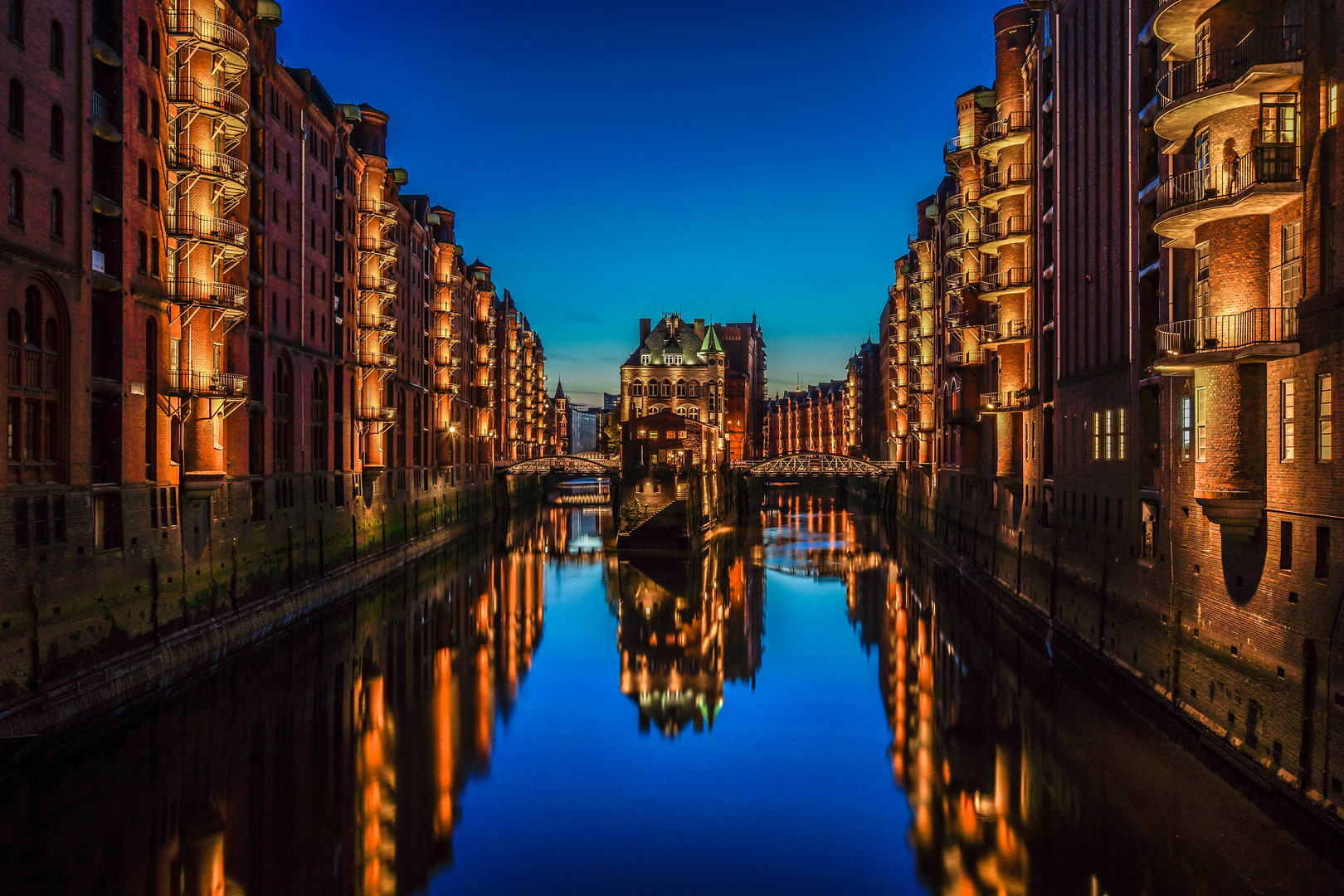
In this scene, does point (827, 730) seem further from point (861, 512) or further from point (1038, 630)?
point (861, 512)

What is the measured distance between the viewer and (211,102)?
27.1 metres

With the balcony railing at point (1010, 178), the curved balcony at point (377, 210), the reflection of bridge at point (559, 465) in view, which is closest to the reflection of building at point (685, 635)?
the balcony railing at point (1010, 178)

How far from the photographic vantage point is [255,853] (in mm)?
15164

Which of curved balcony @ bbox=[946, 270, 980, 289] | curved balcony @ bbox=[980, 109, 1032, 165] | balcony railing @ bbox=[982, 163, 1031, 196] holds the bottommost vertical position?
curved balcony @ bbox=[946, 270, 980, 289]

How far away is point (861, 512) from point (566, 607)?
198ft

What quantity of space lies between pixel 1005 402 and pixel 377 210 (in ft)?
109

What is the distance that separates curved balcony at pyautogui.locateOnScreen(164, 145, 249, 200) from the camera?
26500 mm

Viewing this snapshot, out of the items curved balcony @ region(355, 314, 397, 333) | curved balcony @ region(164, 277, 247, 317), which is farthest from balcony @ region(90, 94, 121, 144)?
curved balcony @ region(355, 314, 397, 333)

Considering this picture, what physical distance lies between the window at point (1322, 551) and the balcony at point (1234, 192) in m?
5.74

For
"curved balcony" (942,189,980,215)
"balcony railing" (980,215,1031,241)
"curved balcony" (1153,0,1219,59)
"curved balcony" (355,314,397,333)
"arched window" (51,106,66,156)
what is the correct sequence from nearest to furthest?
"curved balcony" (1153,0,1219,59)
"arched window" (51,106,66,156)
"balcony railing" (980,215,1031,241)
"curved balcony" (942,189,980,215)
"curved balcony" (355,314,397,333)

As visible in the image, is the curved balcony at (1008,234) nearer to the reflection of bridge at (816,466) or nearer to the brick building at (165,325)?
the brick building at (165,325)

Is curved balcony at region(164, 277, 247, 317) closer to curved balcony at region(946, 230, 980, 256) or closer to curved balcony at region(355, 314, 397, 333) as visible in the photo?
curved balcony at region(355, 314, 397, 333)

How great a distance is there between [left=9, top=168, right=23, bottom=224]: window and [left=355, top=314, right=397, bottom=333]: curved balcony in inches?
1080

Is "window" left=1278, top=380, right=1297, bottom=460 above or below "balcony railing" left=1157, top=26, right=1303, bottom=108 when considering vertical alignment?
below
